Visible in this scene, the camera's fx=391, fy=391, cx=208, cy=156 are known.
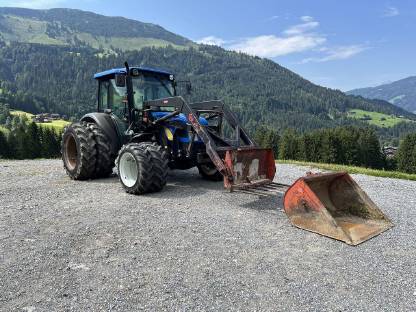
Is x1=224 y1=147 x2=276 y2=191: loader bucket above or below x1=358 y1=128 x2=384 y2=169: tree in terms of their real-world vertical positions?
above

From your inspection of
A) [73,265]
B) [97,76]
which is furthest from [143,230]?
[97,76]

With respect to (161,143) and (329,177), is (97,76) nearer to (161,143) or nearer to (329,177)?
(161,143)

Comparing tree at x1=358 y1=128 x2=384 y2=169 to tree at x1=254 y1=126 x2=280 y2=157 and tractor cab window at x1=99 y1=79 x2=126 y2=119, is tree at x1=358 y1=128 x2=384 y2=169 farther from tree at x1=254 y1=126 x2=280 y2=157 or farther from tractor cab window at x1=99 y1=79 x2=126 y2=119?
tractor cab window at x1=99 y1=79 x2=126 y2=119

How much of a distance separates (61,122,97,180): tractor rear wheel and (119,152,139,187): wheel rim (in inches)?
54.1

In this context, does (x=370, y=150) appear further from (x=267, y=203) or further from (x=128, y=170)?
(x=128, y=170)

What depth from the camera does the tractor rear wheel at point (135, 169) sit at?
27.6ft

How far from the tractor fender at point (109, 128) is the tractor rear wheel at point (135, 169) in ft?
4.24

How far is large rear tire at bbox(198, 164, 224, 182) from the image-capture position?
413 inches

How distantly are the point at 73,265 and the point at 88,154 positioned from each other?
550 centimetres

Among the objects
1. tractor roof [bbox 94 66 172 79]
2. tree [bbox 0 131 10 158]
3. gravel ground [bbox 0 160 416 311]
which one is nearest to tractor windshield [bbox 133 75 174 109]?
tractor roof [bbox 94 66 172 79]

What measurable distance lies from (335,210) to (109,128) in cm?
616

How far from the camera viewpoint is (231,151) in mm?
7676

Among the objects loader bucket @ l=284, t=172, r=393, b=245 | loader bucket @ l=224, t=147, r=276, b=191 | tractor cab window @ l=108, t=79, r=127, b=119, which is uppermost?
tractor cab window @ l=108, t=79, r=127, b=119

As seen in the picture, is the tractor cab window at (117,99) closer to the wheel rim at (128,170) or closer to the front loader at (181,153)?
the front loader at (181,153)
